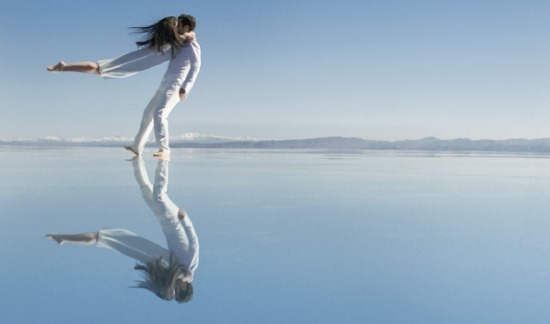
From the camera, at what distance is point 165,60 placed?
16.7ft

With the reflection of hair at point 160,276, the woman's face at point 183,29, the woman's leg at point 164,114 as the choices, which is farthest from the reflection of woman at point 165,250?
the woman's face at point 183,29

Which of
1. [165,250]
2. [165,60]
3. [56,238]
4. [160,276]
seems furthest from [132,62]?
[160,276]

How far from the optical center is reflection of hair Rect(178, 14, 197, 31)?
499 cm

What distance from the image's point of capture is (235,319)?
1370 mm

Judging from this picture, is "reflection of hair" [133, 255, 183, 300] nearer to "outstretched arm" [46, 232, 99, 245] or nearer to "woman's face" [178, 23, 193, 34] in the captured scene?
"outstretched arm" [46, 232, 99, 245]

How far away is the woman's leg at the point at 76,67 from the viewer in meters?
4.66

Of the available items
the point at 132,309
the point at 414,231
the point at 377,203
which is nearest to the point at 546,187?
the point at 377,203

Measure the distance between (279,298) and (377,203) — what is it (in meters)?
2.00

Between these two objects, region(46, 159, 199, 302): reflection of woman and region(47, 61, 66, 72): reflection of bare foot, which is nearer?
region(46, 159, 199, 302): reflection of woman

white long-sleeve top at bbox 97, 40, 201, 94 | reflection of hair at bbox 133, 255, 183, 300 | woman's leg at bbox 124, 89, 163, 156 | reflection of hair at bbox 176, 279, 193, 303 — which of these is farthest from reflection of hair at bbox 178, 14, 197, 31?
reflection of hair at bbox 176, 279, 193, 303

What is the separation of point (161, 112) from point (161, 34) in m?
0.79

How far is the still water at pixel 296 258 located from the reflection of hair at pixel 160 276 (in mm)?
33

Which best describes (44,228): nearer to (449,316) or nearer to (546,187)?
(449,316)

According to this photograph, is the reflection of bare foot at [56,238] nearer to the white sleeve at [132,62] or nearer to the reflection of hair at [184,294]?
the reflection of hair at [184,294]
